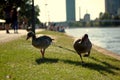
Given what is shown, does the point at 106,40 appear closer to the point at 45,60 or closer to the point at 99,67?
the point at 99,67

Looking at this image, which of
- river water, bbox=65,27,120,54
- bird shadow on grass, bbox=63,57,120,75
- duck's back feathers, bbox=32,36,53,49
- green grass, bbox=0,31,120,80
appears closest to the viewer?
green grass, bbox=0,31,120,80

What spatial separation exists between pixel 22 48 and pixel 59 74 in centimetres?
721

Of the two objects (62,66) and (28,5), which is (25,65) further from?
(28,5)

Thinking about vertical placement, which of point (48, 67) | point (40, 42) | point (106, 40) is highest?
point (40, 42)

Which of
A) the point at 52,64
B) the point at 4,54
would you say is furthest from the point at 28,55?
the point at 52,64

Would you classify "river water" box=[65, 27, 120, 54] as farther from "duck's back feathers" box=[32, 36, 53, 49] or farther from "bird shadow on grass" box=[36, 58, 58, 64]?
"duck's back feathers" box=[32, 36, 53, 49]

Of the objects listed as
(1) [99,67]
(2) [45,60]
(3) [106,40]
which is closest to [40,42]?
(2) [45,60]

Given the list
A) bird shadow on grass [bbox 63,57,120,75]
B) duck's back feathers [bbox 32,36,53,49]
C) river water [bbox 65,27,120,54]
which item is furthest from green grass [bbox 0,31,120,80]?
river water [bbox 65,27,120,54]

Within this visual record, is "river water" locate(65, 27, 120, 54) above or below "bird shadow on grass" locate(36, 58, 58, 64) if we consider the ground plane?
below

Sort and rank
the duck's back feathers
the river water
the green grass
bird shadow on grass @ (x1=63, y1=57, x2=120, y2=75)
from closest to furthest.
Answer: the green grass, bird shadow on grass @ (x1=63, y1=57, x2=120, y2=75), the duck's back feathers, the river water

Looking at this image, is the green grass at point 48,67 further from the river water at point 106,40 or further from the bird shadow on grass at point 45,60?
the river water at point 106,40

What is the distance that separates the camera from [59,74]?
15.0 m

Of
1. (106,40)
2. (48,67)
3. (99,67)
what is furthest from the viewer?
(106,40)

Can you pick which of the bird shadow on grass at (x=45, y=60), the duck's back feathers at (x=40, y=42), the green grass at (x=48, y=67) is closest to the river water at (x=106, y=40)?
the green grass at (x=48, y=67)
